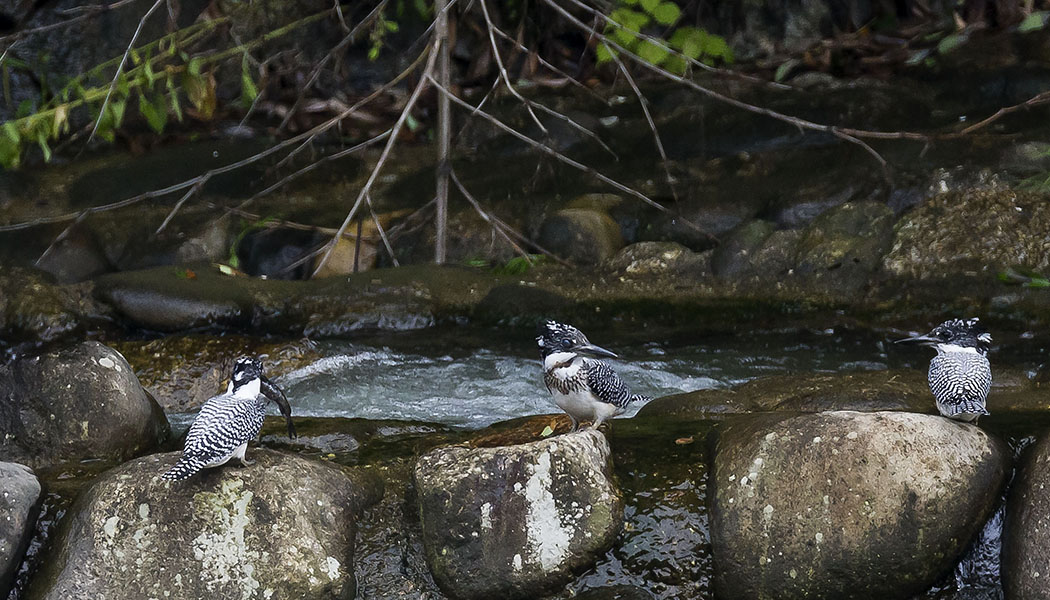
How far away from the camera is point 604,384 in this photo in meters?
4.70

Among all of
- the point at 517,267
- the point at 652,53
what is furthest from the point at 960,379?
the point at 652,53

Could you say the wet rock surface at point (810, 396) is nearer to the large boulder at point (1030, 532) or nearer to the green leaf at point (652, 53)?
the large boulder at point (1030, 532)

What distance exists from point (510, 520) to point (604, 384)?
33.0 inches

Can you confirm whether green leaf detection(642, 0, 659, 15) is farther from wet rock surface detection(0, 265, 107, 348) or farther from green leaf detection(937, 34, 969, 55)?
wet rock surface detection(0, 265, 107, 348)

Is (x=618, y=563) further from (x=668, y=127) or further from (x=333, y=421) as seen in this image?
(x=668, y=127)

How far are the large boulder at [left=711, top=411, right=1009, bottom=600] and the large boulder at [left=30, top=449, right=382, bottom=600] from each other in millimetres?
1584

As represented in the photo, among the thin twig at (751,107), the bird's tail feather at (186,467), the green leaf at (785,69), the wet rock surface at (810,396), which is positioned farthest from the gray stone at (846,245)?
the bird's tail feather at (186,467)

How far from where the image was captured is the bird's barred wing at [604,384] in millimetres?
4664

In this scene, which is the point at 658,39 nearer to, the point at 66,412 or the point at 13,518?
the point at 66,412

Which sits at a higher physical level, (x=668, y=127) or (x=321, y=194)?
(x=668, y=127)

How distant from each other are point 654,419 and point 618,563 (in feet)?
3.17

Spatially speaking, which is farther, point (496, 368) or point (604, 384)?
point (496, 368)

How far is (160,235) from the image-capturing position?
8.69 meters

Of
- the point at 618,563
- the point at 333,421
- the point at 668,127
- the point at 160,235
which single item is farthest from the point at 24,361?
the point at 668,127
